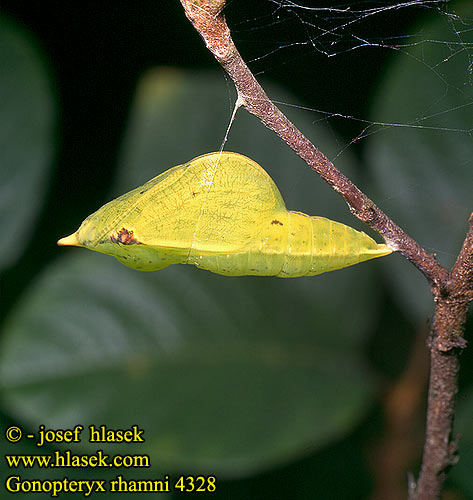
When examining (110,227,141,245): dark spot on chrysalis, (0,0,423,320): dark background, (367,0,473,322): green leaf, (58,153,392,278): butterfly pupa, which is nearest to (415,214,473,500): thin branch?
(58,153,392,278): butterfly pupa

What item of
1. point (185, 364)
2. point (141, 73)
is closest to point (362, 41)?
point (141, 73)

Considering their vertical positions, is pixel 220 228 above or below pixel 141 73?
below

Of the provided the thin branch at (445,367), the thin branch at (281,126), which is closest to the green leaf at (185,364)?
the thin branch at (445,367)

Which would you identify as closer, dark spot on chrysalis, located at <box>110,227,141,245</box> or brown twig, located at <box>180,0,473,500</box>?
brown twig, located at <box>180,0,473,500</box>

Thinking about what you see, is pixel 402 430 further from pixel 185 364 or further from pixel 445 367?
pixel 445 367

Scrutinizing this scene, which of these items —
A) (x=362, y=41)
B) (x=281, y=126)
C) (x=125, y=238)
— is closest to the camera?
(x=281, y=126)

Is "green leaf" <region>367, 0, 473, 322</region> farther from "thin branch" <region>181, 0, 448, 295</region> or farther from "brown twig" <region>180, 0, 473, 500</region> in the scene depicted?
"thin branch" <region>181, 0, 448, 295</region>
